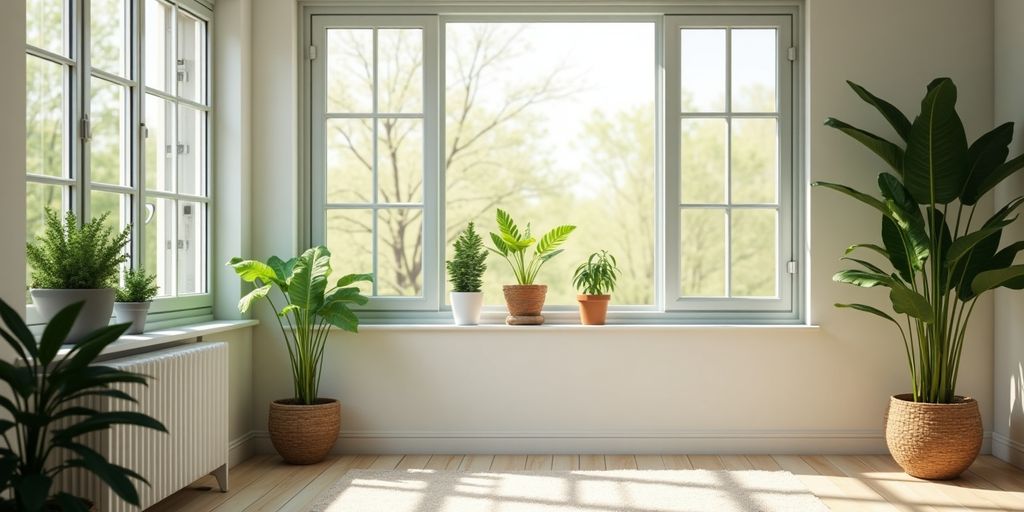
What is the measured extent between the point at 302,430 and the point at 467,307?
994 millimetres

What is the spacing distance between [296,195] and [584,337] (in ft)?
5.44

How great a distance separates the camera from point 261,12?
4574 mm

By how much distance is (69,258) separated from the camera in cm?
296

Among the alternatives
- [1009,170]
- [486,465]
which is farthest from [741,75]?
[486,465]

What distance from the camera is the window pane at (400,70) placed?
15.5ft

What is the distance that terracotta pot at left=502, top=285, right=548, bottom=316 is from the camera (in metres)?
4.53

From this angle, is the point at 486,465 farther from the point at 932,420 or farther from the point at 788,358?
the point at 932,420

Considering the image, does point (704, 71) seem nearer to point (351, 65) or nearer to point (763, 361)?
point (763, 361)

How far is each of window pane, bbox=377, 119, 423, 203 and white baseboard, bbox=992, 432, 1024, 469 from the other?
3126 millimetres

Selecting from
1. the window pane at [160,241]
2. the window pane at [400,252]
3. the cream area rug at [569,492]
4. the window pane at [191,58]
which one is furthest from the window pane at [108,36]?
the cream area rug at [569,492]

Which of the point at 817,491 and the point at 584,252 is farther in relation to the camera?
the point at 584,252

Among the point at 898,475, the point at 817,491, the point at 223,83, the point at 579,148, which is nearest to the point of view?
the point at 817,491

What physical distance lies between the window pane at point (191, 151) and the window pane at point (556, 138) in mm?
1203

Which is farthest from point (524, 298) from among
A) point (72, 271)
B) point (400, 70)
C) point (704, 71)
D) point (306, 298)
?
point (72, 271)
